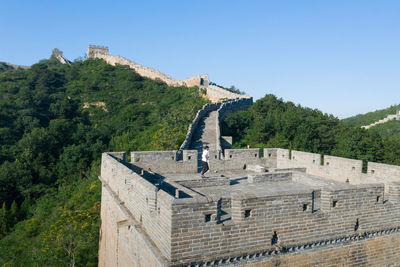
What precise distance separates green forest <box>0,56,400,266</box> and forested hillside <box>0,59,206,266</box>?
0.23ft

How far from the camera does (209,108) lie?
25.1 metres

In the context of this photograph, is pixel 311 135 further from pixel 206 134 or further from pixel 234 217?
pixel 234 217

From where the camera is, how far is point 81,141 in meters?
27.0

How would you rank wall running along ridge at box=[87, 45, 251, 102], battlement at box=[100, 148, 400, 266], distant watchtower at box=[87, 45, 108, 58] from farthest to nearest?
distant watchtower at box=[87, 45, 108, 58], wall running along ridge at box=[87, 45, 251, 102], battlement at box=[100, 148, 400, 266]

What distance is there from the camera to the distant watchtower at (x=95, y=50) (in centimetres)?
5798

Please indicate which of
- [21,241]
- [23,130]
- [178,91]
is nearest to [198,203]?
[21,241]

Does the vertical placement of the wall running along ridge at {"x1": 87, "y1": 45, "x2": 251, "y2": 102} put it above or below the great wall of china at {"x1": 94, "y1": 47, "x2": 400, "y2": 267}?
above

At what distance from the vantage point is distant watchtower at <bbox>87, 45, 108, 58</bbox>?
190 feet

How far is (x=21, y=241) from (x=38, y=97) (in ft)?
70.5

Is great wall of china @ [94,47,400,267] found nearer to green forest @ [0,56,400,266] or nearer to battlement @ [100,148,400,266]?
battlement @ [100,148,400,266]

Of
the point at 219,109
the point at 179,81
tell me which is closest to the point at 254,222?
the point at 219,109

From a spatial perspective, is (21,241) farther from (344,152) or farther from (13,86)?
(13,86)

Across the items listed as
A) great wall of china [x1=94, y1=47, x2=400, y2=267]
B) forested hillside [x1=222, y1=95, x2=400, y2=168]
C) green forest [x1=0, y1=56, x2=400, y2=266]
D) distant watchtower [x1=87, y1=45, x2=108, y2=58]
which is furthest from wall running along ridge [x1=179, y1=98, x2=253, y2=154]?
distant watchtower [x1=87, y1=45, x2=108, y2=58]

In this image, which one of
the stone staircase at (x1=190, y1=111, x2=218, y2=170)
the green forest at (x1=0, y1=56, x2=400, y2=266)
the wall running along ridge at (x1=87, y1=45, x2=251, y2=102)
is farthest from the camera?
the wall running along ridge at (x1=87, y1=45, x2=251, y2=102)
